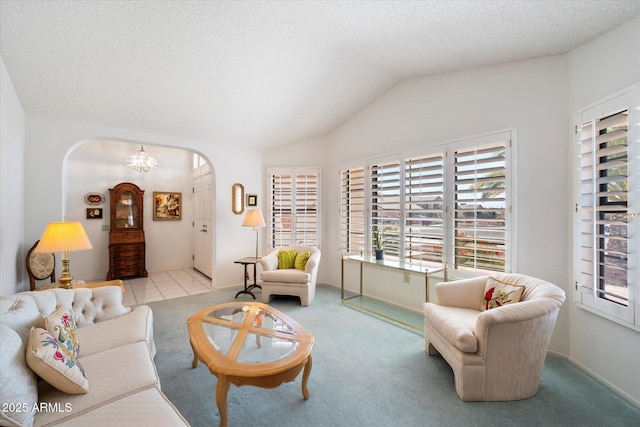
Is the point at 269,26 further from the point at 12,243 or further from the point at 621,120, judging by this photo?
the point at 12,243

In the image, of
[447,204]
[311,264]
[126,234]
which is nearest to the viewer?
[447,204]

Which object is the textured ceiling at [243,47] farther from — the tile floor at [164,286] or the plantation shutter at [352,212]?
the tile floor at [164,286]

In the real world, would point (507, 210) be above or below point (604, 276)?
above

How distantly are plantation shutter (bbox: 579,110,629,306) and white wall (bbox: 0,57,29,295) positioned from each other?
4865 mm

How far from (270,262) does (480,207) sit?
9.61 feet

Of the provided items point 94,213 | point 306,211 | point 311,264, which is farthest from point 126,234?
point 311,264

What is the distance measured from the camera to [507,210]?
2.83 m

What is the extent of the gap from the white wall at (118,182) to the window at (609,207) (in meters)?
6.77

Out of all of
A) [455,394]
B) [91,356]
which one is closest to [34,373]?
[91,356]

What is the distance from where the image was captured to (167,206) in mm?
6168

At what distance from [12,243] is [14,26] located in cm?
195

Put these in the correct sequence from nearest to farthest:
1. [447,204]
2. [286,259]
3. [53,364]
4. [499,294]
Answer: [53,364] → [499,294] → [447,204] → [286,259]

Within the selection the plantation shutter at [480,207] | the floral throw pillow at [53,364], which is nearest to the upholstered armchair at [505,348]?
the plantation shutter at [480,207]

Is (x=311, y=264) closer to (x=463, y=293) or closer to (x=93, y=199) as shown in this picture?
(x=463, y=293)
